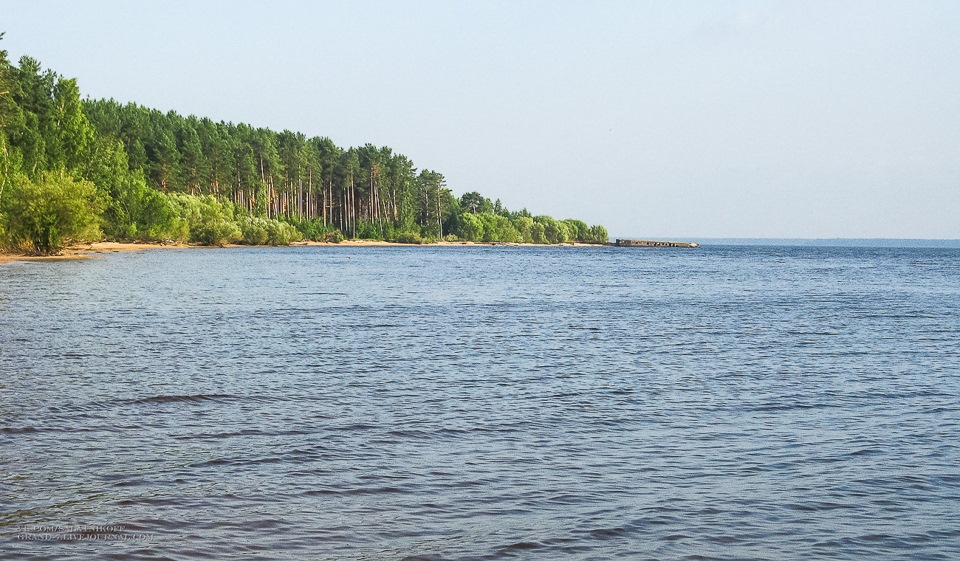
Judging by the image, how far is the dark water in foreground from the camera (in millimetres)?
9938

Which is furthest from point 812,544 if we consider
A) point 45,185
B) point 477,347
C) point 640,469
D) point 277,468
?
point 45,185

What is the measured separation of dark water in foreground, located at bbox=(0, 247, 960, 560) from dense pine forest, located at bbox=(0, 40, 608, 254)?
57.2 metres

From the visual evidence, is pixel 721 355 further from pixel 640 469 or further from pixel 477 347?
pixel 640 469

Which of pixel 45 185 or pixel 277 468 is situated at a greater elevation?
pixel 45 185

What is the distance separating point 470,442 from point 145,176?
131 metres

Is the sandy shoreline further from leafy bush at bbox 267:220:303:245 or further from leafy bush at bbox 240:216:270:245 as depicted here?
leafy bush at bbox 267:220:303:245

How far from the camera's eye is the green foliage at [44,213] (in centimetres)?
8075

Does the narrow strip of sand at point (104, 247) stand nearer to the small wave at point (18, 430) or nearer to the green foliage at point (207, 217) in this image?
the green foliage at point (207, 217)

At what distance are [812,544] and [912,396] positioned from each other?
11.1 meters

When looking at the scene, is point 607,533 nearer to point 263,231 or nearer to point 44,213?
point 44,213

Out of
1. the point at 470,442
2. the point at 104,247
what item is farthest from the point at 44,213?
the point at 470,442

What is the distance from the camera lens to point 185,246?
14275 centimetres

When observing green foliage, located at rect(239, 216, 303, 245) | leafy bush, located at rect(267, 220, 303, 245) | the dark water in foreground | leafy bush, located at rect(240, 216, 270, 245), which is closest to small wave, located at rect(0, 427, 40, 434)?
the dark water in foreground

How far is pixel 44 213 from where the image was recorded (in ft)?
270
